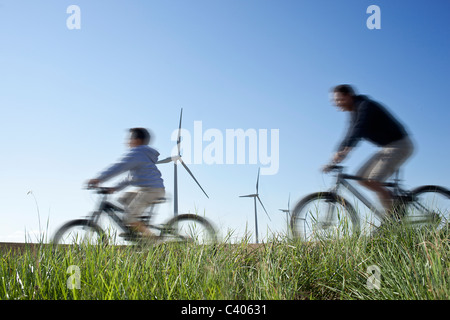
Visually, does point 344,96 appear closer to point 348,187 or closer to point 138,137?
point 348,187

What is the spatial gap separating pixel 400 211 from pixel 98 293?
16.0 feet

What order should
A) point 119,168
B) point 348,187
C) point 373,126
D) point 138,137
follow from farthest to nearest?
point 138,137
point 119,168
point 348,187
point 373,126

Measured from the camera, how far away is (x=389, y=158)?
6.88 metres

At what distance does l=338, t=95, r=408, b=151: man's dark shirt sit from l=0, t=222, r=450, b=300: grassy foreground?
1.75 m

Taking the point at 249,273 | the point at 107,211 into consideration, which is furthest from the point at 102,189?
the point at 249,273

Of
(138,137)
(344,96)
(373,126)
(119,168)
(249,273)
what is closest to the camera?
(249,273)

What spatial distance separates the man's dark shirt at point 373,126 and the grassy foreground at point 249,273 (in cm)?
175

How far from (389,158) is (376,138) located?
41 cm

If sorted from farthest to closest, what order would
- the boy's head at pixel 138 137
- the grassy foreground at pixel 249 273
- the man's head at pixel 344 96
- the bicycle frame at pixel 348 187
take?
the boy's head at pixel 138 137
the bicycle frame at pixel 348 187
the man's head at pixel 344 96
the grassy foreground at pixel 249 273

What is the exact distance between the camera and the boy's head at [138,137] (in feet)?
25.8

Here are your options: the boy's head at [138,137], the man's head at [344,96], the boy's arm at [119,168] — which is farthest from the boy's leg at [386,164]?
the boy's arm at [119,168]

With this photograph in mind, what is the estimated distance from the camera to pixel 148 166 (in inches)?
301

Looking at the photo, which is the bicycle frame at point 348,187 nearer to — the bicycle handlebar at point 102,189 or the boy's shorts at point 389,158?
the boy's shorts at point 389,158
